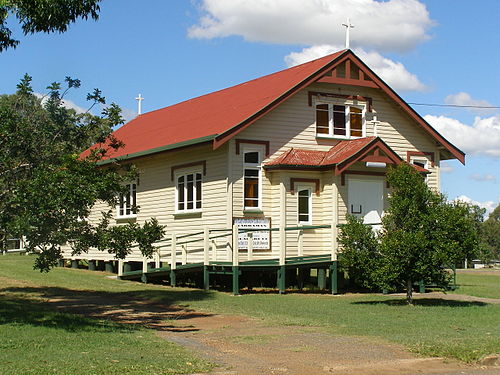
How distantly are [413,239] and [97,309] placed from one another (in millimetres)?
7740

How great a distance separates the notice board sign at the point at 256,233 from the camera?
24141 mm

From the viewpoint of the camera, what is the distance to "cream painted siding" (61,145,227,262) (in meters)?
24.7

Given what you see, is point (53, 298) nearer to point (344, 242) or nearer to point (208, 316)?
point (208, 316)

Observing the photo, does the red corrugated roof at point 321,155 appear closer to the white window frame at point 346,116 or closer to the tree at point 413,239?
the white window frame at point 346,116

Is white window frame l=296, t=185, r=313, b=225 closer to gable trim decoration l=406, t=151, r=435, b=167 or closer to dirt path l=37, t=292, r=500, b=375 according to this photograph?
gable trim decoration l=406, t=151, r=435, b=167

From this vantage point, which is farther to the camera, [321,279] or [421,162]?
[421,162]

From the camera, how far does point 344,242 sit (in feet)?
65.8

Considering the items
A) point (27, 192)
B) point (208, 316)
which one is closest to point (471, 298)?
point (208, 316)

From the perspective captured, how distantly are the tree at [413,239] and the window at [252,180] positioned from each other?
213 inches

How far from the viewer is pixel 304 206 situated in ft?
83.0

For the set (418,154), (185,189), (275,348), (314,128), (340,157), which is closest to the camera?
(275,348)

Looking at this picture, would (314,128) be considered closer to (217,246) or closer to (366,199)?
(366,199)

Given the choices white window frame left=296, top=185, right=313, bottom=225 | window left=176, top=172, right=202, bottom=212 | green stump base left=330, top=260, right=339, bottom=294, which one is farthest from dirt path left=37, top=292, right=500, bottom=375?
window left=176, top=172, right=202, bottom=212

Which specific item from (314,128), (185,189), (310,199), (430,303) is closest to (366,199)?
(310,199)
